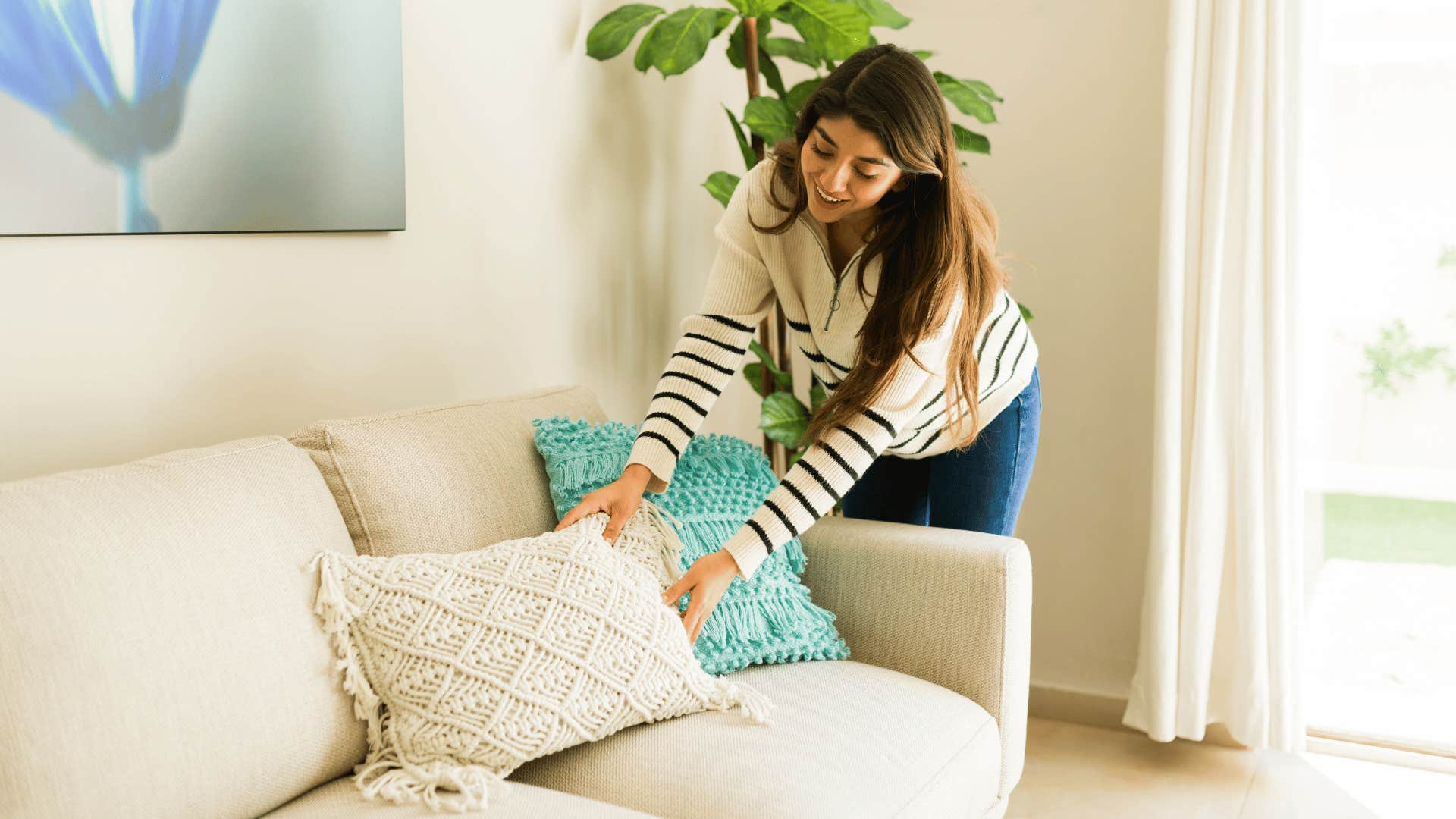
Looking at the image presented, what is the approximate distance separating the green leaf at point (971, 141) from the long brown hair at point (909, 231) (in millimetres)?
671

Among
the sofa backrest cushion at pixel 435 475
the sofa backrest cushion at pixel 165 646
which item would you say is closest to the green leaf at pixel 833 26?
the sofa backrest cushion at pixel 435 475

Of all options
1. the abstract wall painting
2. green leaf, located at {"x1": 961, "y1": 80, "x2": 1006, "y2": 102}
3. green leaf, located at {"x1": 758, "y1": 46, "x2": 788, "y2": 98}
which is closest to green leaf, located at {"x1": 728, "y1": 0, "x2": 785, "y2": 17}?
green leaf, located at {"x1": 758, "y1": 46, "x2": 788, "y2": 98}

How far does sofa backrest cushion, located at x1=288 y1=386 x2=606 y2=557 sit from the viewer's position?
4.57 ft

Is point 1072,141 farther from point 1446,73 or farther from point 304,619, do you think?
point 304,619

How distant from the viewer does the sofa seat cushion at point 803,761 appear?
1226 mm

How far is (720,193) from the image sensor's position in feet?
7.34

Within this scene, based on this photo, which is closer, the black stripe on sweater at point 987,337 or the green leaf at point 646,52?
the black stripe on sweater at point 987,337

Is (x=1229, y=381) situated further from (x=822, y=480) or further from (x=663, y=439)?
(x=663, y=439)

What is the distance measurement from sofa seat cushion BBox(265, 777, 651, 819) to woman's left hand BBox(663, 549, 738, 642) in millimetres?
291

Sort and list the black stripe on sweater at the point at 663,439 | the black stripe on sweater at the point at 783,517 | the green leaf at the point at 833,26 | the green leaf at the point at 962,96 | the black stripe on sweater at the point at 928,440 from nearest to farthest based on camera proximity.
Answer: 1. the black stripe on sweater at the point at 783,517
2. the black stripe on sweater at the point at 663,439
3. the black stripe on sweater at the point at 928,440
4. the green leaf at the point at 833,26
5. the green leaf at the point at 962,96

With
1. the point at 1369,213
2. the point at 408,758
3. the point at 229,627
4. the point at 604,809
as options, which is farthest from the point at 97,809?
the point at 1369,213

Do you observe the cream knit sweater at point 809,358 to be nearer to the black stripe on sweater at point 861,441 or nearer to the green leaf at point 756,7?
the black stripe on sweater at point 861,441

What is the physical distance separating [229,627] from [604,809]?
0.42 m

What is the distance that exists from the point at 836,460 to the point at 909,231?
1.07 feet
